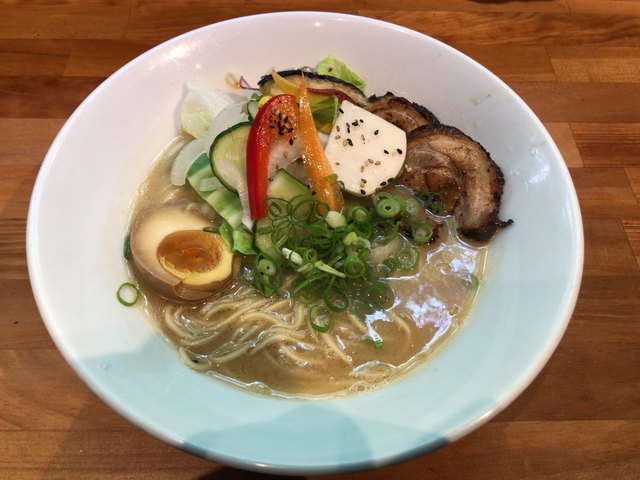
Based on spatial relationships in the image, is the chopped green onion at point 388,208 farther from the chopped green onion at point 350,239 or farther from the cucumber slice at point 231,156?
the cucumber slice at point 231,156

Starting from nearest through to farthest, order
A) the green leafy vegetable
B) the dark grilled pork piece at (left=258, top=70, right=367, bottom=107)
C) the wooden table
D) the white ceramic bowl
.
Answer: the white ceramic bowl, the wooden table, the dark grilled pork piece at (left=258, top=70, right=367, bottom=107), the green leafy vegetable

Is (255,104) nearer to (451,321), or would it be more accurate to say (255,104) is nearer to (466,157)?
(466,157)

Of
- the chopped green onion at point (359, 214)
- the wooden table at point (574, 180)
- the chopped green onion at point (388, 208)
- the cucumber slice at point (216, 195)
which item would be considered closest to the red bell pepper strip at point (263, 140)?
the cucumber slice at point (216, 195)

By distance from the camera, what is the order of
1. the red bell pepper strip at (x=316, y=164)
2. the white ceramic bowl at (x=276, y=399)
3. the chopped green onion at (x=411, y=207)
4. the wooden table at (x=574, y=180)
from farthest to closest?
the chopped green onion at (x=411, y=207) < the red bell pepper strip at (x=316, y=164) < the wooden table at (x=574, y=180) < the white ceramic bowl at (x=276, y=399)

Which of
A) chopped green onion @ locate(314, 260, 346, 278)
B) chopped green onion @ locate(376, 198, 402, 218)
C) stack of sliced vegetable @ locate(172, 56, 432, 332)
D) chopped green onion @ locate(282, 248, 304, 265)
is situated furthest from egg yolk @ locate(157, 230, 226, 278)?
chopped green onion @ locate(376, 198, 402, 218)

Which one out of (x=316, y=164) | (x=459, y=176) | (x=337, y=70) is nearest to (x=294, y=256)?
(x=316, y=164)

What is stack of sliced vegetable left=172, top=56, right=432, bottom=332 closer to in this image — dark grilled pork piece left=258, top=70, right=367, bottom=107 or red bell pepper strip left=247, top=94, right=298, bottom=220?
red bell pepper strip left=247, top=94, right=298, bottom=220
